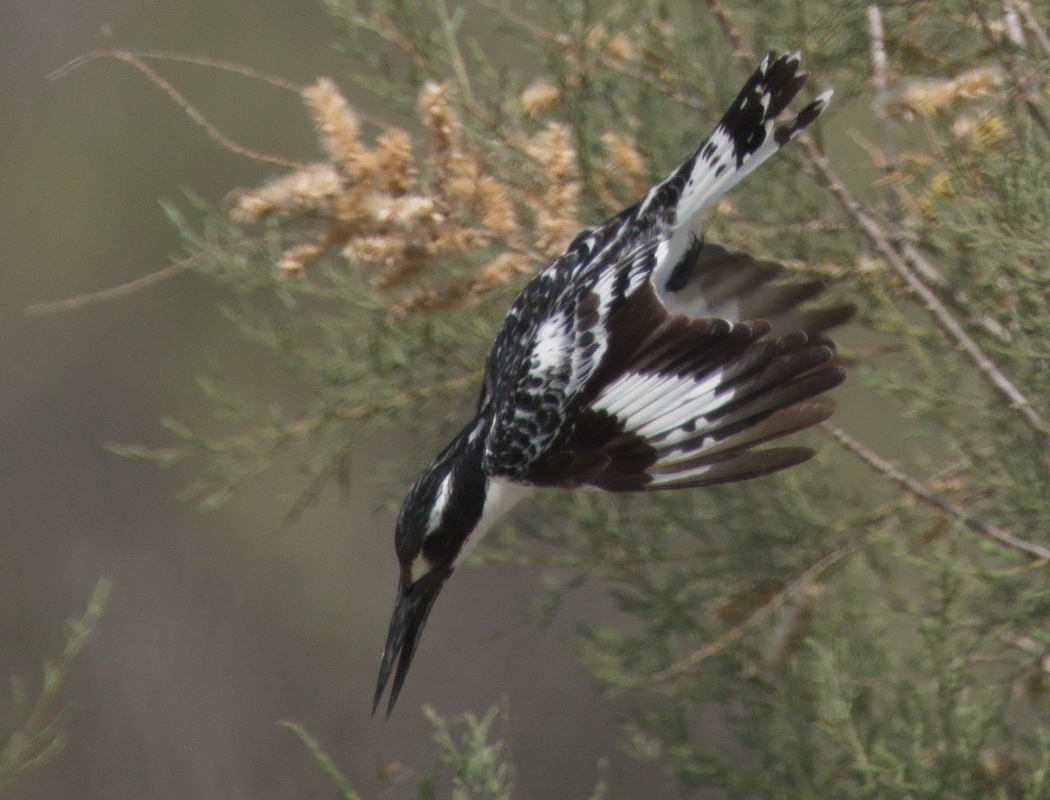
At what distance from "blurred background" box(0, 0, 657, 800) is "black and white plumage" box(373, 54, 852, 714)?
9.19 feet

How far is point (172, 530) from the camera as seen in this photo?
19.8 feet

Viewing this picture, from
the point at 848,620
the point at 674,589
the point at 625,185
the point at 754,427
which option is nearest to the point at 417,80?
the point at 625,185

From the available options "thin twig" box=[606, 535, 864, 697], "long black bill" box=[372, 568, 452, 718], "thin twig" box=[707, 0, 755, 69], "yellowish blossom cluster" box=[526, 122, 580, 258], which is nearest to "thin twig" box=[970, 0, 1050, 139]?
"thin twig" box=[707, 0, 755, 69]

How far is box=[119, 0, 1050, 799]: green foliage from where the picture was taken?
1.80 m

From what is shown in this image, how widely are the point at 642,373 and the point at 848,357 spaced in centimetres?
30

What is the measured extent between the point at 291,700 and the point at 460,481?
3933mm

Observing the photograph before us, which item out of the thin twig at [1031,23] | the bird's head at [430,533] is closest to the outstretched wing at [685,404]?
the bird's head at [430,533]

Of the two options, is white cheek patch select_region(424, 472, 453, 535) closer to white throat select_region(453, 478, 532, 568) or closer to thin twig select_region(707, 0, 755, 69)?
white throat select_region(453, 478, 532, 568)

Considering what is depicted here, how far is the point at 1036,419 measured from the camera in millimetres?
1717

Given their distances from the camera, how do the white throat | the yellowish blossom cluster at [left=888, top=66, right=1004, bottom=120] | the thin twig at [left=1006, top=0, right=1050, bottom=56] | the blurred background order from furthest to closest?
the blurred background < the white throat < the yellowish blossom cluster at [left=888, top=66, right=1004, bottom=120] < the thin twig at [left=1006, top=0, right=1050, bottom=56]

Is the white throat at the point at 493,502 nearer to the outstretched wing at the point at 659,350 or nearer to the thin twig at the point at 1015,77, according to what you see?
the outstretched wing at the point at 659,350

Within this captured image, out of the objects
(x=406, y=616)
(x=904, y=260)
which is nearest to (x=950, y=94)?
(x=904, y=260)

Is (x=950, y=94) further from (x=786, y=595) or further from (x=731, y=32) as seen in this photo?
(x=786, y=595)

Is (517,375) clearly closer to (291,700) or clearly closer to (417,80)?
(417,80)
